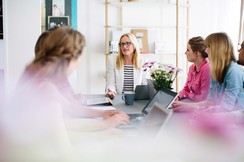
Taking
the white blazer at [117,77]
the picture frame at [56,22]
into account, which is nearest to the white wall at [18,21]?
Result: the picture frame at [56,22]

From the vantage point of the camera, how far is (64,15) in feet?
9.57

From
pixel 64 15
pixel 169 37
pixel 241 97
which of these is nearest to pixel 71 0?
pixel 64 15

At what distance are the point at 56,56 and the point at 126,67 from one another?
156 centimetres

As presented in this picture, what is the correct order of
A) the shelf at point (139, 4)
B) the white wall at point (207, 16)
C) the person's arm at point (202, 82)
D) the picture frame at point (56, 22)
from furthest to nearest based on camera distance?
the white wall at point (207, 16) < the shelf at point (139, 4) < the person's arm at point (202, 82) < the picture frame at point (56, 22)

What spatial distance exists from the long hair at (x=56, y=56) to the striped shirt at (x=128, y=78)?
4.27 ft

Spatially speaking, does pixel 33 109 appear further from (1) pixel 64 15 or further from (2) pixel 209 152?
(1) pixel 64 15

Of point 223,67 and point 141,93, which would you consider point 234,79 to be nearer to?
point 223,67

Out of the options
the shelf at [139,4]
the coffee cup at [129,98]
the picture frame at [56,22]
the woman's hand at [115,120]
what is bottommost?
the coffee cup at [129,98]

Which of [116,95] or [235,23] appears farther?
[235,23]

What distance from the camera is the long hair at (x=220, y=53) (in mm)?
1011

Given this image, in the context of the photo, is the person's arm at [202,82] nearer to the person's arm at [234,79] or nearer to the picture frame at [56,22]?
the person's arm at [234,79]

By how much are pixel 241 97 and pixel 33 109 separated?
0.66 m

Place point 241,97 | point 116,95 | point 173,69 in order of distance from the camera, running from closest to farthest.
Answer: point 241,97 < point 173,69 < point 116,95

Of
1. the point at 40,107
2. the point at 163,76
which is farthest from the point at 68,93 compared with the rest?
the point at 163,76
